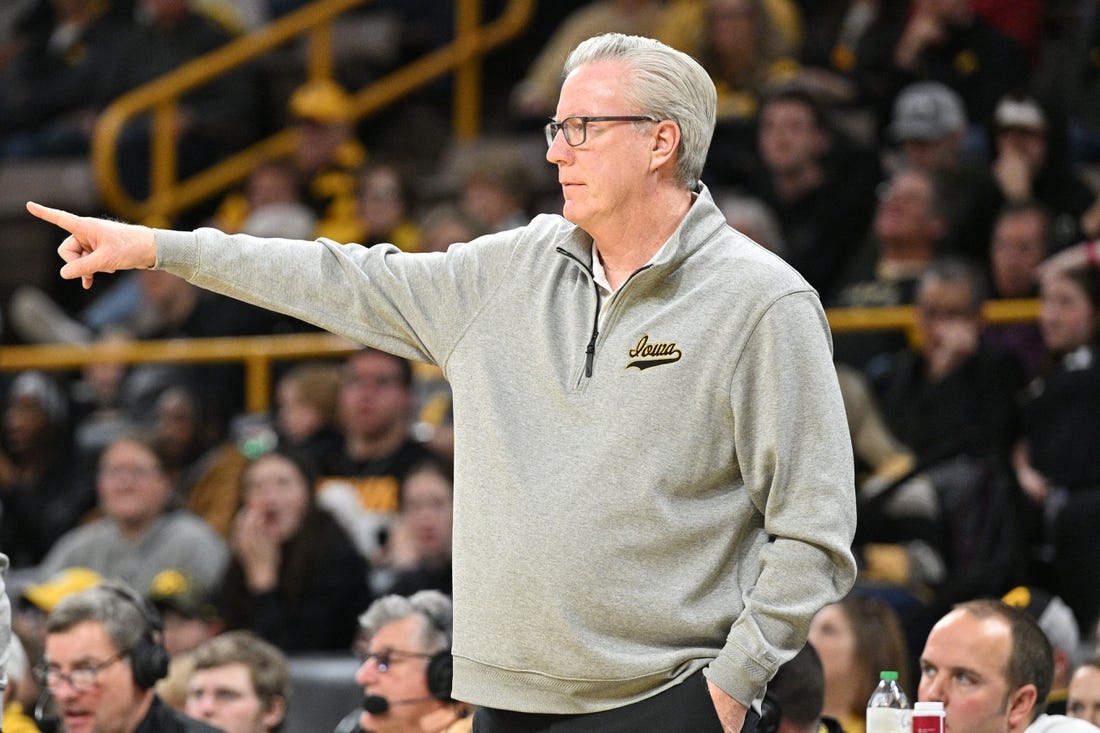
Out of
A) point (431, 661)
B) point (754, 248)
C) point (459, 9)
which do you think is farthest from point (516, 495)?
point (459, 9)

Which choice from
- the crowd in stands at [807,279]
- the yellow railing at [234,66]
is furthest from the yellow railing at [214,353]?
the yellow railing at [234,66]

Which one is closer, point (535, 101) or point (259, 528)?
point (259, 528)

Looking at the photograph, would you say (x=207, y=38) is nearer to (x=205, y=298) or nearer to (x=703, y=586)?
(x=205, y=298)

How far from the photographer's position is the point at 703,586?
2.83m

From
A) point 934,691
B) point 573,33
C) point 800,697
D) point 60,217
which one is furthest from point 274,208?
point 60,217

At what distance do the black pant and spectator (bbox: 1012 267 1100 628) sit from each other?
3.48m

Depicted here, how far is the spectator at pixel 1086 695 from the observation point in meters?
4.45

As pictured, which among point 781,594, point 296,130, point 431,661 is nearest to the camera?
point 781,594

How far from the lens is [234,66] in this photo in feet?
35.8

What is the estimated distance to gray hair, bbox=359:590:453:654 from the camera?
15.6 feet

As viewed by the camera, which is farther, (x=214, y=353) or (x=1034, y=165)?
(x=214, y=353)

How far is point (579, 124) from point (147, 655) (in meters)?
2.30

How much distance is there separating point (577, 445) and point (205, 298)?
6.97 metres

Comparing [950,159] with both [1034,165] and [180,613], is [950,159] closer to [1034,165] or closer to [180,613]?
[1034,165]
